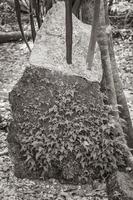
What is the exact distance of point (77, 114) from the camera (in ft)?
9.78

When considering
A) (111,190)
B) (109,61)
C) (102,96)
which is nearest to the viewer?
(111,190)

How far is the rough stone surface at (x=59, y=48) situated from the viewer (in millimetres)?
2992

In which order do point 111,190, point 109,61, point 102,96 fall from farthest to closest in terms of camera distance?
point 109,61 → point 102,96 → point 111,190

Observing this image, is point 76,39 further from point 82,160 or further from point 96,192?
point 96,192

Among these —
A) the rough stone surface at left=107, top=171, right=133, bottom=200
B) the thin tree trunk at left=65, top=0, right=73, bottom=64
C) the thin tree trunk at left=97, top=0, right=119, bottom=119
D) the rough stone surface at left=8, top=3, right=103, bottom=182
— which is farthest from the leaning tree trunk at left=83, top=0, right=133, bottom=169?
the rough stone surface at left=107, top=171, right=133, bottom=200

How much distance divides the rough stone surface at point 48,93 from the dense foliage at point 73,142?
0.01 meters

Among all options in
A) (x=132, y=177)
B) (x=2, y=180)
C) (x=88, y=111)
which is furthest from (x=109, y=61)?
(x=2, y=180)

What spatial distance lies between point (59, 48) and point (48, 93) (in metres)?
0.48

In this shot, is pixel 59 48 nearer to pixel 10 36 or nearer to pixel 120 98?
pixel 120 98

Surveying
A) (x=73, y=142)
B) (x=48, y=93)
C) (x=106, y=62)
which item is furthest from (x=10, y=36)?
(x=73, y=142)

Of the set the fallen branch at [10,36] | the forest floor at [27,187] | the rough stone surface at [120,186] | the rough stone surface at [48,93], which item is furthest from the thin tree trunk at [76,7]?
the fallen branch at [10,36]

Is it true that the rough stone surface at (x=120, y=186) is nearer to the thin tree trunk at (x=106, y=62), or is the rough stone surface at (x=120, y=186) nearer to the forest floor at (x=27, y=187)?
the forest floor at (x=27, y=187)

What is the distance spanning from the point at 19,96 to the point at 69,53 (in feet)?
2.20

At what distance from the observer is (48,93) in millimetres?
2990
